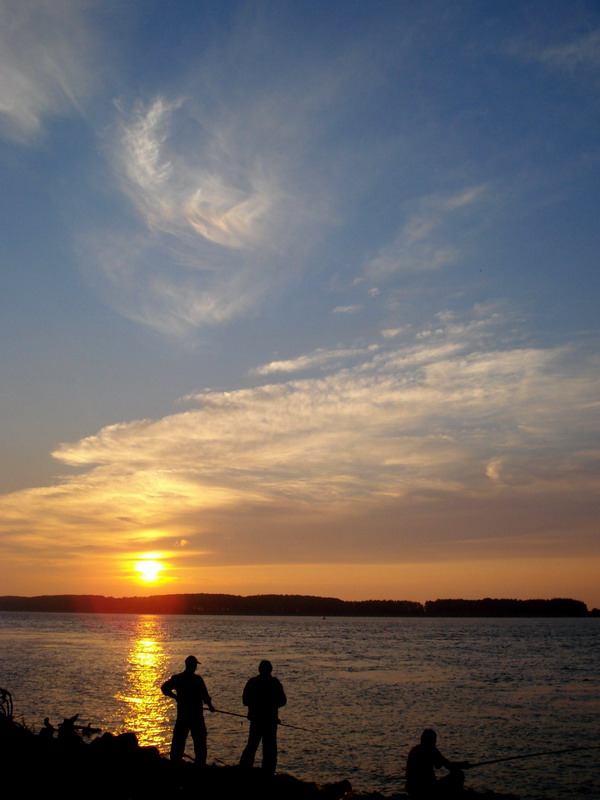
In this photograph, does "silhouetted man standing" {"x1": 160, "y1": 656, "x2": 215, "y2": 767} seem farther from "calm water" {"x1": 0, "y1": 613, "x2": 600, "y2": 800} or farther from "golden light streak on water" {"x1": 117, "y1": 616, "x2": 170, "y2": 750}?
"golden light streak on water" {"x1": 117, "y1": 616, "x2": 170, "y2": 750}

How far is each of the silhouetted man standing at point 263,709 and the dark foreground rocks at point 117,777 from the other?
0.45m

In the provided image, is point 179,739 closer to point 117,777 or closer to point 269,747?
point 269,747

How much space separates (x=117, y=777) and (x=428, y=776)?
6975 mm

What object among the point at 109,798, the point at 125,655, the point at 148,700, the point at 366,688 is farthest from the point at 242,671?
the point at 109,798

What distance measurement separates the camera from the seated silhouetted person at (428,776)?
11.6 metres

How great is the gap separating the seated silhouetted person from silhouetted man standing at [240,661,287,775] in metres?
2.57

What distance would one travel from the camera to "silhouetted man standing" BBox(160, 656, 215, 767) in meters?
13.2

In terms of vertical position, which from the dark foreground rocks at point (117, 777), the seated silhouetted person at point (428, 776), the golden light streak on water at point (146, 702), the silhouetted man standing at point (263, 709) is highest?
the silhouetted man standing at point (263, 709)

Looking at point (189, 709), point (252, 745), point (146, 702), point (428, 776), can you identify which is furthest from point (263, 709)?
point (146, 702)

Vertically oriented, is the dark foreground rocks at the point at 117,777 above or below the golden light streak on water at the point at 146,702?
above

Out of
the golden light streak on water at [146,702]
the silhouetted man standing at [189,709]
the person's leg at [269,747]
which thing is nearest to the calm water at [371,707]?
the golden light streak on water at [146,702]

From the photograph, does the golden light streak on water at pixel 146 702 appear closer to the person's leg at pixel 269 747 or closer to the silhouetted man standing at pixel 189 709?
the silhouetted man standing at pixel 189 709

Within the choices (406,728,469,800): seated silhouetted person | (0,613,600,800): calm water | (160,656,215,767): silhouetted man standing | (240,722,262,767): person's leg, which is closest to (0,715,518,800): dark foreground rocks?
(240,722,262,767): person's leg

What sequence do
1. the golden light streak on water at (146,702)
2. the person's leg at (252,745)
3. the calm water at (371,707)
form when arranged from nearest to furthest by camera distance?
the person's leg at (252,745), the calm water at (371,707), the golden light streak on water at (146,702)
